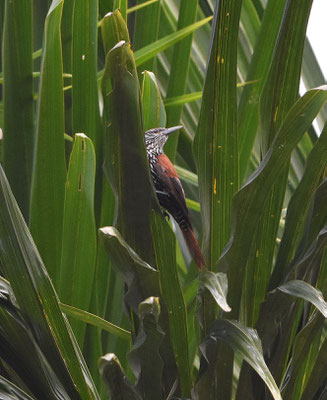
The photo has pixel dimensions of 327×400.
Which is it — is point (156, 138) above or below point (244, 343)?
above

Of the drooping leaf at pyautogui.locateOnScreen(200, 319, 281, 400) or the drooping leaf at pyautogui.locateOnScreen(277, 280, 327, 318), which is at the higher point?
the drooping leaf at pyautogui.locateOnScreen(277, 280, 327, 318)

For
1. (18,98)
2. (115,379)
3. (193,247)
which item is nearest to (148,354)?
(115,379)

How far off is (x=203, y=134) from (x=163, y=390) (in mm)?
226

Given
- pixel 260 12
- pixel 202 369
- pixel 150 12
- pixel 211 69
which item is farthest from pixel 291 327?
pixel 260 12

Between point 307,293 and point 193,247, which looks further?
point 193,247

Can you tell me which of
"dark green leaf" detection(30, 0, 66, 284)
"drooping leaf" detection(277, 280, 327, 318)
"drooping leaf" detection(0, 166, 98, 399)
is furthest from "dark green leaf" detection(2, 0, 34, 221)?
"drooping leaf" detection(277, 280, 327, 318)

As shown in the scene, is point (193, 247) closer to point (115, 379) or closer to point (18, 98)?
point (115, 379)

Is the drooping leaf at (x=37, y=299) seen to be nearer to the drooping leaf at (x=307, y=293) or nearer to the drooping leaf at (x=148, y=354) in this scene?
the drooping leaf at (x=148, y=354)

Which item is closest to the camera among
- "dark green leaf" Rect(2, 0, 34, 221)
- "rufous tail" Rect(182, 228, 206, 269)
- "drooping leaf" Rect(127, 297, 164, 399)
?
"drooping leaf" Rect(127, 297, 164, 399)

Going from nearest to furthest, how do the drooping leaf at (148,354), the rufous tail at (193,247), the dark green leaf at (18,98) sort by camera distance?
the drooping leaf at (148,354), the rufous tail at (193,247), the dark green leaf at (18,98)

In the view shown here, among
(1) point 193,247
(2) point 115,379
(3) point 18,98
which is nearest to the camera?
(2) point 115,379

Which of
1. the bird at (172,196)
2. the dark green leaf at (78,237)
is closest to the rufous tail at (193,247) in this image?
the bird at (172,196)

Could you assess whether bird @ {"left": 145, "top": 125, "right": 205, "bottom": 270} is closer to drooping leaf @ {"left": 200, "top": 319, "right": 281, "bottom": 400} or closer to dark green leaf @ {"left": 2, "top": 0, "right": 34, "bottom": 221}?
drooping leaf @ {"left": 200, "top": 319, "right": 281, "bottom": 400}

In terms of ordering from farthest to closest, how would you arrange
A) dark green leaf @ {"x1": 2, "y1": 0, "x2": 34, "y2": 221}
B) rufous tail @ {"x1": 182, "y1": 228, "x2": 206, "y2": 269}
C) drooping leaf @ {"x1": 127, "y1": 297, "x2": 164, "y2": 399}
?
dark green leaf @ {"x1": 2, "y1": 0, "x2": 34, "y2": 221} → rufous tail @ {"x1": 182, "y1": 228, "x2": 206, "y2": 269} → drooping leaf @ {"x1": 127, "y1": 297, "x2": 164, "y2": 399}
